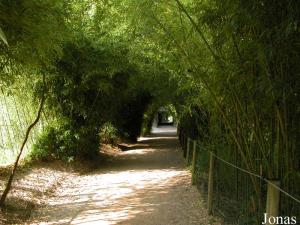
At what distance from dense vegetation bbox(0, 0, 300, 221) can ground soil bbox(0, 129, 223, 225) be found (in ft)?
2.78

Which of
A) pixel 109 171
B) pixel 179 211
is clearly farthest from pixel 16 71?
pixel 109 171

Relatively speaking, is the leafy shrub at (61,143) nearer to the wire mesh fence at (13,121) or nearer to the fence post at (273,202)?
the wire mesh fence at (13,121)

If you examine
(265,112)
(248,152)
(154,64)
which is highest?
(154,64)

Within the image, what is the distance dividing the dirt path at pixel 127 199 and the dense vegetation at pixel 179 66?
0.91m

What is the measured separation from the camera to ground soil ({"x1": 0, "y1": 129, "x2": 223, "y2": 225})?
5.32 meters

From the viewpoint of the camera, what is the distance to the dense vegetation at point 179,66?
3305 millimetres

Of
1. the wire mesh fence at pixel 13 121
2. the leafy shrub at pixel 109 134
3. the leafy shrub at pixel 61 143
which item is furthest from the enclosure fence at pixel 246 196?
the leafy shrub at pixel 109 134

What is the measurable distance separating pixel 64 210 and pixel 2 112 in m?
3.97

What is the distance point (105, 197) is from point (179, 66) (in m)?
2.58

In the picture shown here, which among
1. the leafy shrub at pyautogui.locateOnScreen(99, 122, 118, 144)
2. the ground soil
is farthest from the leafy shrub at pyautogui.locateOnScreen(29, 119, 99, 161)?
the leafy shrub at pyautogui.locateOnScreen(99, 122, 118, 144)

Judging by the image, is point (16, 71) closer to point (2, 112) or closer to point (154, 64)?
point (2, 112)

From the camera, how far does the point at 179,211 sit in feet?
18.7

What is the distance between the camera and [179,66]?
24.4 ft

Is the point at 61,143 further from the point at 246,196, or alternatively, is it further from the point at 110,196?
the point at 246,196
